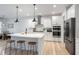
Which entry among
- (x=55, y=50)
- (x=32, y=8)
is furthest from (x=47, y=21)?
(x=55, y=50)

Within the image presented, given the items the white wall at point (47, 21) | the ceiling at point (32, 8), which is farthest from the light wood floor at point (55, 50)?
the white wall at point (47, 21)

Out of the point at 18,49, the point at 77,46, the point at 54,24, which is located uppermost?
the point at 54,24

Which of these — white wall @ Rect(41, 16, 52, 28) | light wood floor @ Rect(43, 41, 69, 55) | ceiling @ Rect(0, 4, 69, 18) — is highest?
ceiling @ Rect(0, 4, 69, 18)

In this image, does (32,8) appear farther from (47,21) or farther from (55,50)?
(47,21)

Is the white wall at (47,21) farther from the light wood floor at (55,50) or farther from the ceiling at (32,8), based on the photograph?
the light wood floor at (55,50)

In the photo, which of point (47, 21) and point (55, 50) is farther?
point (47, 21)

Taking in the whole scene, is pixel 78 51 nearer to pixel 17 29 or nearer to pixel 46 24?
pixel 46 24

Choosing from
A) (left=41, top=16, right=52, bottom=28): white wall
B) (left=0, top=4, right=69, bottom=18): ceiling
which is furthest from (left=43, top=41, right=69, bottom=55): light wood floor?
(left=41, top=16, right=52, bottom=28): white wall

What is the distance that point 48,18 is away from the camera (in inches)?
434

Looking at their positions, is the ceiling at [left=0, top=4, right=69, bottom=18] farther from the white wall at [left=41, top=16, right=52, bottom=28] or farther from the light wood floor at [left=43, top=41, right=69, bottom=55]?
the light wood floor at [left=43, top=41, right=69, bottom=55]

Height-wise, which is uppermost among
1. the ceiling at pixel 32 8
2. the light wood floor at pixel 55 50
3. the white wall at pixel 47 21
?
the ceiling at pixel 32 8

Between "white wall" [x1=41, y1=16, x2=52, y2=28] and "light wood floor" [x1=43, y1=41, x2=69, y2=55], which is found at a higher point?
"white wall" [x1=41, y1=16, x2=52, y2=28]
